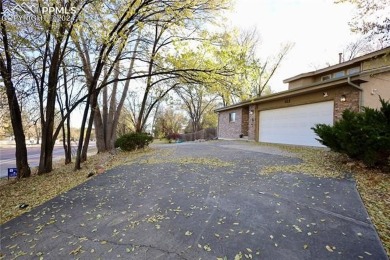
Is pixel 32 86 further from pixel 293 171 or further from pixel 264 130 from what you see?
pixel 264 130

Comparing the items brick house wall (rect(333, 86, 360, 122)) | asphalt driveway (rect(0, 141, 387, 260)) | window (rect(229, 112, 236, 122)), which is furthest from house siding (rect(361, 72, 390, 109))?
window (rect(229, 112, 236, 122))

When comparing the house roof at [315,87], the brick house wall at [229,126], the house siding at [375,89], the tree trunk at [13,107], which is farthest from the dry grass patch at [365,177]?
the brick house wall at [229,126]

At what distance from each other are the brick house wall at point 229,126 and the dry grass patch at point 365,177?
10.0 meters

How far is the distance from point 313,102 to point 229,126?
8824 mm

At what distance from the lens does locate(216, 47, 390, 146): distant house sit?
8969 mm

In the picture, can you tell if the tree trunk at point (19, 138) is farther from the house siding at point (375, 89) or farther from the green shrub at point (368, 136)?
the house siding at point (375, 89)

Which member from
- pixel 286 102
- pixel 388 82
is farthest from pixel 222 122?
pixel 388 82

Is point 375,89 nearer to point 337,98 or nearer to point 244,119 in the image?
point 337,98

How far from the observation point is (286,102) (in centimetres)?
1263

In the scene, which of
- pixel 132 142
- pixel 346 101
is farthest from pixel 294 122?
pixel 132 142

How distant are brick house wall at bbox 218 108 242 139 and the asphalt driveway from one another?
12266 millimetres

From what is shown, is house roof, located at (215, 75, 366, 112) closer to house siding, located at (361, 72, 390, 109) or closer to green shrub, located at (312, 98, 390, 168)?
house siding, located at (361, 72, 390, 109)

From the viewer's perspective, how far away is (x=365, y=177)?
527 centimetres

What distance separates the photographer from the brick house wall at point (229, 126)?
693 inches
